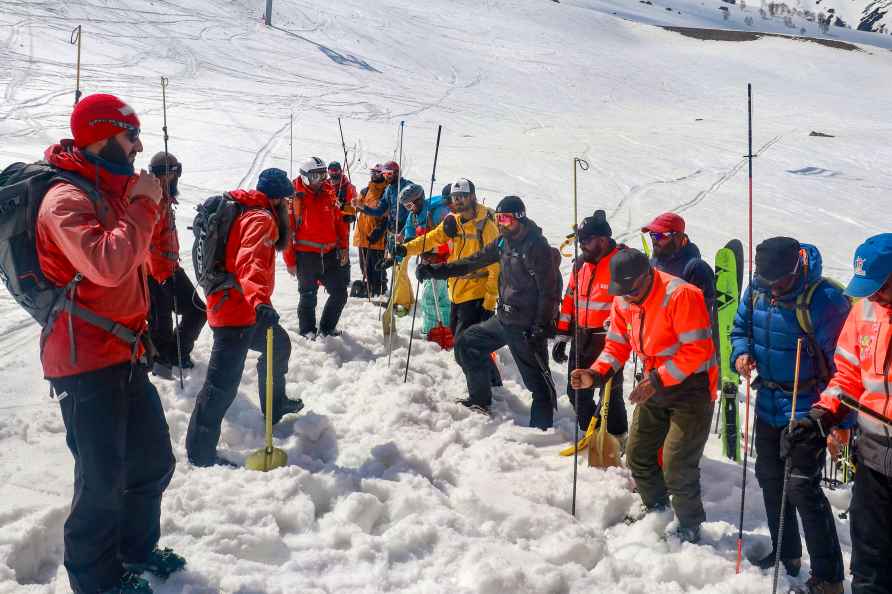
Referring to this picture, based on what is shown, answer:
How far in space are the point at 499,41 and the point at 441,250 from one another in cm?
4650

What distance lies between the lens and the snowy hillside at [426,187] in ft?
13.3

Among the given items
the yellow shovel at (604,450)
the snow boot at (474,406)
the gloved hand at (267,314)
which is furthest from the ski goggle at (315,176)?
the yellow shovel at (604,450)

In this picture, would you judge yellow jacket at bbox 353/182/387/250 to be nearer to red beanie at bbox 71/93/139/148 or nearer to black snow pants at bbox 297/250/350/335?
black snow pants at bbox 297/250/350/335

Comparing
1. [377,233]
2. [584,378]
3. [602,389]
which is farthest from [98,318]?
[377,233]

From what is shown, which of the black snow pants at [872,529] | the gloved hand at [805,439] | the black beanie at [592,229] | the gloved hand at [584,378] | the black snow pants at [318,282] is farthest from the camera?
the black snow pants at [318,282]

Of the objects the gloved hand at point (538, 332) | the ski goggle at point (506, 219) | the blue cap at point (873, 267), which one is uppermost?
the blue cap at point (873, 267)

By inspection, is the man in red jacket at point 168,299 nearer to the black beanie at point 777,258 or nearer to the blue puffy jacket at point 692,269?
the blue puffy jacket at point 692,269

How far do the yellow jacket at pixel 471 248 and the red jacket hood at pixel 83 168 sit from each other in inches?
161

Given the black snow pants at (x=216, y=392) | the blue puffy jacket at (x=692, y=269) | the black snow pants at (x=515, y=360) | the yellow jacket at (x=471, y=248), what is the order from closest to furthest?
the black snow pants at (x=216, y=392) → the blue puffy jacket at (x=692, y=269) → the black snow pants at (x=515, y=360) → the yellow jacket at (x=471, y=248)

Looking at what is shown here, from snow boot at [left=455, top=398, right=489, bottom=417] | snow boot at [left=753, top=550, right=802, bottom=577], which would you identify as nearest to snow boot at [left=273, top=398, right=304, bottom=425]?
snow boot at [left=455, top=398, right=489, bottom=417]

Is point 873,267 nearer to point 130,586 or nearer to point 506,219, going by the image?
point 506,219

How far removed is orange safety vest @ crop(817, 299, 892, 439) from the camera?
3.12 meters

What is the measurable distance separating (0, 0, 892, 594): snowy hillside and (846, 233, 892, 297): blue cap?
192 cm

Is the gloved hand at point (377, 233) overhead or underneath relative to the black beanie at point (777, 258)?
underneath
